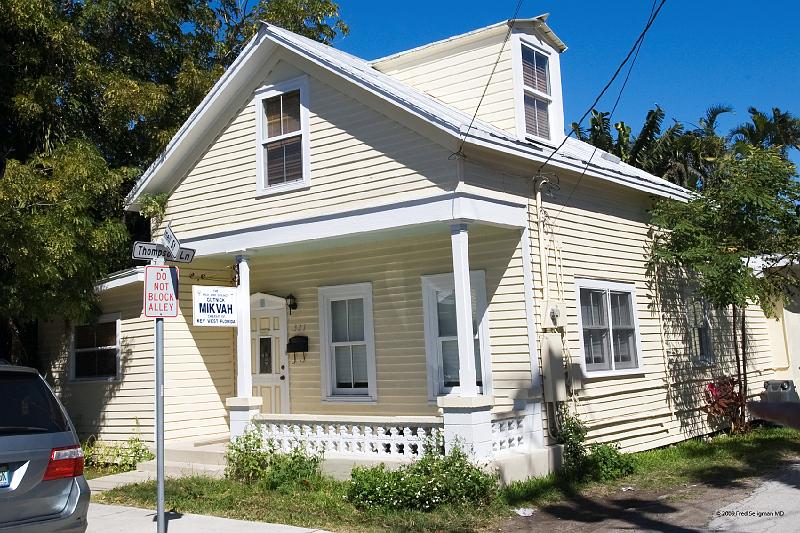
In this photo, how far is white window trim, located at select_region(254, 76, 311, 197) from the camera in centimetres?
1205

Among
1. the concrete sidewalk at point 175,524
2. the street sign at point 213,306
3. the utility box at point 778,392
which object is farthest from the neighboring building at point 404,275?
the concrete sidewalk at point 175,524

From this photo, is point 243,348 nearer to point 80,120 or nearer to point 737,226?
point 80,120

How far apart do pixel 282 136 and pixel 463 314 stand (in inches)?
177

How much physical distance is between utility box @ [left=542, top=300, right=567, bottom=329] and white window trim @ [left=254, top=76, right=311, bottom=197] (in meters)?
3.91

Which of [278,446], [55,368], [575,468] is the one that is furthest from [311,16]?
[575,468]

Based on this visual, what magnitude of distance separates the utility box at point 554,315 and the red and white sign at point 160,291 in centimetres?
509

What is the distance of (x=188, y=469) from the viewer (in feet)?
38.6

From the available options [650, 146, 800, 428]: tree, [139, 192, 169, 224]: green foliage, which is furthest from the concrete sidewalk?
[650, 146, 800, 428]: tree

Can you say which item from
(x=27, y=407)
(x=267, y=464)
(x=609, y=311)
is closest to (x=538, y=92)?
(x=609, y=311)

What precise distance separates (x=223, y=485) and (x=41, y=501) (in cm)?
431

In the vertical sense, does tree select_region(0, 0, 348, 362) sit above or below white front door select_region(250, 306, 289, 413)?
above

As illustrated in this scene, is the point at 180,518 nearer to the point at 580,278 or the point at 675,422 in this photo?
the point at 580,278

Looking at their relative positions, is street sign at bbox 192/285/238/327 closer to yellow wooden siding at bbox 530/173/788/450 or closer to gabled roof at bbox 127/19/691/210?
gabled roof at bbox 127/19/691/210

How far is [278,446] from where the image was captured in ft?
37.0
